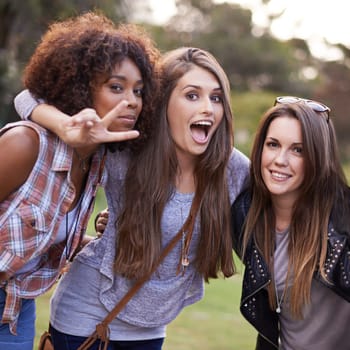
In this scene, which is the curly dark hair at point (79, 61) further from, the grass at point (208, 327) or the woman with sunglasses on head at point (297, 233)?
the grass at point (208, 327)

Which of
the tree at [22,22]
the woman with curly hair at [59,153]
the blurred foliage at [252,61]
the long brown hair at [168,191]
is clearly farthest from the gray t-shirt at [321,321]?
the blurred foliage at [252,61]

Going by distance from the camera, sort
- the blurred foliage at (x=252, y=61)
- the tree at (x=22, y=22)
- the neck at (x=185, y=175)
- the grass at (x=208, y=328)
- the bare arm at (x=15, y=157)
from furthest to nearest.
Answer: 1. the blurred foliage at (x=252, y=61)
2. the tree at (x=22, y=22)
3. the grass at (x=208, y=328)
4. the neck at (x=185, y=175)
5. the bare arm at (x=15, y=157)

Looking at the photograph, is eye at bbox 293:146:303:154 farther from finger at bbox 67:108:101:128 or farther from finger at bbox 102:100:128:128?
finger at bbox 67:108:101:128

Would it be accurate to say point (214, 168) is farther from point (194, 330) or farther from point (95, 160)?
point (194, 330)

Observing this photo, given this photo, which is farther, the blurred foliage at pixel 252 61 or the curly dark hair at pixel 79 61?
the blurred foliage at pixel 252 61

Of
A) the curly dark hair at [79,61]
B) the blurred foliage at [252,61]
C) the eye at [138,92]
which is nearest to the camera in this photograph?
the curly dark hair at [79,61]

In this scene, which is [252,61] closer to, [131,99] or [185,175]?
[185,175]

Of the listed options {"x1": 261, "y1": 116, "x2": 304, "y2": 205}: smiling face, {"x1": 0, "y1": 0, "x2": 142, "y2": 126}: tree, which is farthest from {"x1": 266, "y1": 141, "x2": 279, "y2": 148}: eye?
{"x1": 0, "y1": 0, "x2": 142, "y2": 126}: tree

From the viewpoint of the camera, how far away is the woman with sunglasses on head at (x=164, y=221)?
3.21 metres

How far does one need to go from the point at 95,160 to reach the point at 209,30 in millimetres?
26895

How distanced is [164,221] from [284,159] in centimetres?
61

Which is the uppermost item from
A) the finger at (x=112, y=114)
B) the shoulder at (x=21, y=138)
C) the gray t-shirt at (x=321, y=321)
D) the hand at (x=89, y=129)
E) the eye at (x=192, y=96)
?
the eye at (x=192, y=96)

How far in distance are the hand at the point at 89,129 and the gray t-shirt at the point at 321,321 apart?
1070 mm

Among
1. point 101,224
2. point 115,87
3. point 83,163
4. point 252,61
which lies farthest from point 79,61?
point 252,61
